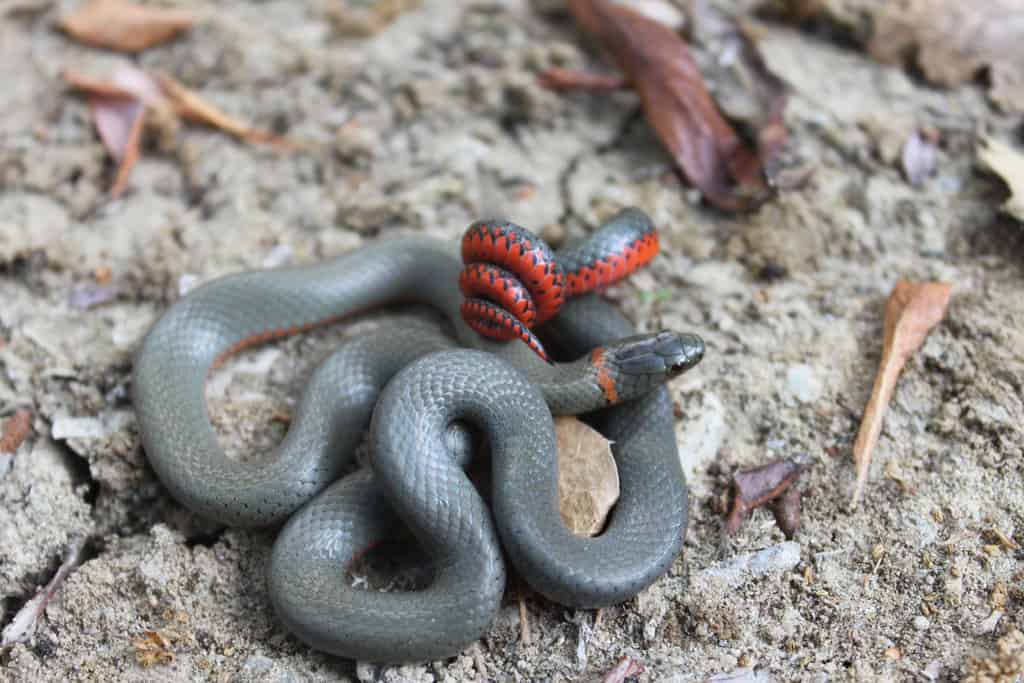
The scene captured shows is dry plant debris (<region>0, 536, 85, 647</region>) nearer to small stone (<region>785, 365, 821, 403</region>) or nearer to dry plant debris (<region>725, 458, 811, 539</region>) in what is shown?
dry plant debris (<region>725, 458, 811, 539</region>)

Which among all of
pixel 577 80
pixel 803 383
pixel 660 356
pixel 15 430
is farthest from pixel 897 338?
pixel 15 430

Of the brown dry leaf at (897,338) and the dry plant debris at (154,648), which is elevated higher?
the brown dry leaf at (897,338)

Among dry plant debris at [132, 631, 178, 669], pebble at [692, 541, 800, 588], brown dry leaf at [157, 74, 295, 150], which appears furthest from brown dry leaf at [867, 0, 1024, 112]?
dry plant debris at [132, 631, 178, 669]

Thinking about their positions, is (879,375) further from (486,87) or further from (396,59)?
(396,59)

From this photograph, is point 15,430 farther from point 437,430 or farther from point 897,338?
point 897,338

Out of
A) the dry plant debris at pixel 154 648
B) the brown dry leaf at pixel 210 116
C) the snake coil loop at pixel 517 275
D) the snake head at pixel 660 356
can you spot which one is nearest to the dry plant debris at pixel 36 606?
the dry plant debris at pixel 154 648

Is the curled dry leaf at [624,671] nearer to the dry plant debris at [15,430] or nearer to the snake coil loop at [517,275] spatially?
the snake coil loop at [517,275]

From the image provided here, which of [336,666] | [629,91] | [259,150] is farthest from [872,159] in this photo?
[336,666]
